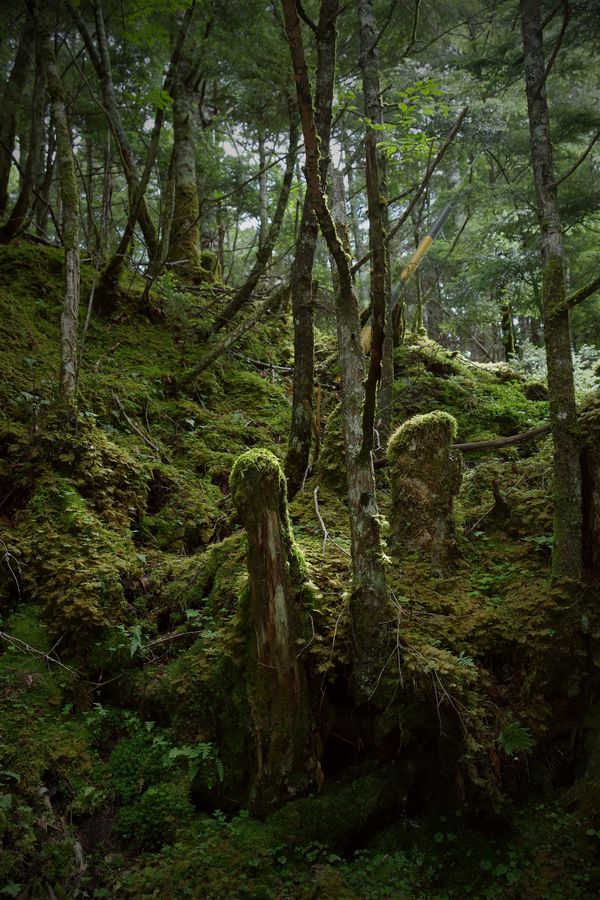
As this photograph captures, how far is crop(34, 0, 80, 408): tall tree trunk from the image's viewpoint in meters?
5.29

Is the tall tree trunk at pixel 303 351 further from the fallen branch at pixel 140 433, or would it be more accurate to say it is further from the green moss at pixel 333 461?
the fallen branch at pixel 140 433

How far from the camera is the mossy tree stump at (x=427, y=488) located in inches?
186

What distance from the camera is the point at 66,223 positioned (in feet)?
18.2

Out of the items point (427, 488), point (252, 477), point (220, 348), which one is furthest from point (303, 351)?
point (252, 477)

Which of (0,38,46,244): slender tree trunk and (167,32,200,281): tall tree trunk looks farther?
(167,32,200,281): tall tree trunk

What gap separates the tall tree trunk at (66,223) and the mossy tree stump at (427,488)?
3335mm

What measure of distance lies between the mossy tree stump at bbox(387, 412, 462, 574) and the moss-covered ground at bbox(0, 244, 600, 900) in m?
0.23

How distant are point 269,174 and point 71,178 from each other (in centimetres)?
1294

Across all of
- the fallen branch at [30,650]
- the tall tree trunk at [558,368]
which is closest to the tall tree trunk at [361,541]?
the tall tree trunk at [558,368]

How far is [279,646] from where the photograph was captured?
11.4ft

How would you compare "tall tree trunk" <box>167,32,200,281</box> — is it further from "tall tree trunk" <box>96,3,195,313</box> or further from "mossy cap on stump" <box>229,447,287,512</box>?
"mossy cap on stump" <box>229,447,287,512</box>

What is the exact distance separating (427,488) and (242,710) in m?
2.38

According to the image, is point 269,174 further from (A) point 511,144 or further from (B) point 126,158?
(B) point 126,158

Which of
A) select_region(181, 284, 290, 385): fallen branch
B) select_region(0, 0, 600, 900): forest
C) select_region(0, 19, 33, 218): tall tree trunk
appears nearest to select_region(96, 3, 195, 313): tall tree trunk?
select_region(0, 0, 600, 900): forest
